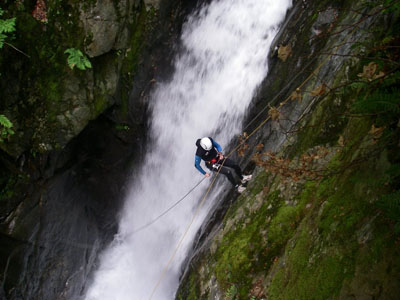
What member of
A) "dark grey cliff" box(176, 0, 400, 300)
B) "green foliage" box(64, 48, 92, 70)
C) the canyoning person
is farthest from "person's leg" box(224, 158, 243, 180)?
"green foliage" box(64, 48, 92, 70)

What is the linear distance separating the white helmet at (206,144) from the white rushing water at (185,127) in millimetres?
1745

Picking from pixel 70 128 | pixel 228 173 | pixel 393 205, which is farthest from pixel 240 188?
pixel 70 128

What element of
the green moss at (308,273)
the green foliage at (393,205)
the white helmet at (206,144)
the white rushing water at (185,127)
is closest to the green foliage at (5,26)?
the white rushing water at (185,127)

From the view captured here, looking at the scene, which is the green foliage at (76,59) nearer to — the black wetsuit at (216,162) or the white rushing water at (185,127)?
the white rushing water at (185,127)

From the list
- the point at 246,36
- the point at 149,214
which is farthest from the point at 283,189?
the point at 149,214

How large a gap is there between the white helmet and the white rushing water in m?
1.74

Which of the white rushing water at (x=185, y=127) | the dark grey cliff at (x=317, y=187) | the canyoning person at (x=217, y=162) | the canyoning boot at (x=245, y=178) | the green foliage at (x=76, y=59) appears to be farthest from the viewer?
the white rushing water at (x=185, y=127)

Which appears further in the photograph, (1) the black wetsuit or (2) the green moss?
(1) the black wetsuit

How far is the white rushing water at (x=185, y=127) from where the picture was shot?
31.6 feet

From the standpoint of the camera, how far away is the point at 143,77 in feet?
36.4

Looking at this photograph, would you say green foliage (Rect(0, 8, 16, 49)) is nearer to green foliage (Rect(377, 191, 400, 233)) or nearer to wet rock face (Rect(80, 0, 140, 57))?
wet rock face (Rect(80, 0, 140, 57))

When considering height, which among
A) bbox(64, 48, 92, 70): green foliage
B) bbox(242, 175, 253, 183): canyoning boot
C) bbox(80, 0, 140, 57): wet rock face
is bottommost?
bbox(242, 175, 253, 183): canyoning boot

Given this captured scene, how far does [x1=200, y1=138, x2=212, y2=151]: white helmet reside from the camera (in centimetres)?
801

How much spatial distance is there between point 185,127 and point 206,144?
3.13 meters
